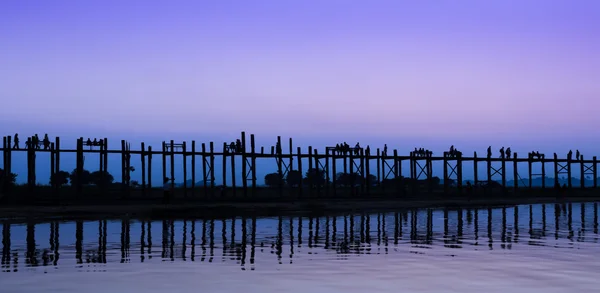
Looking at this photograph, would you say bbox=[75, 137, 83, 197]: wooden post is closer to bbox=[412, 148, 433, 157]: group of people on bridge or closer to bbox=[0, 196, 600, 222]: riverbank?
bbox=[0, 196, 600, 222]: riverbank

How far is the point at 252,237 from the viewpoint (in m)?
23.4

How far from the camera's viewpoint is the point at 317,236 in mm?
23797

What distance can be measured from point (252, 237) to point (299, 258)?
6.01 m

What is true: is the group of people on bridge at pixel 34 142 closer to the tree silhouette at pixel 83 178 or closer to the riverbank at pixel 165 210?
the riverbank at pixel 165 210

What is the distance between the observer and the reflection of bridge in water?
18.1 m

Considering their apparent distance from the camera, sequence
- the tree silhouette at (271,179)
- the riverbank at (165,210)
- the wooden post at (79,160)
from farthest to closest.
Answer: the tree silhouette at (271,179), the wooden post at (79,160), the riverbank at (165,210)

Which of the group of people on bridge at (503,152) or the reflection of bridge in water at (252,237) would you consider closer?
the reflection of bridge in water at (252,237)

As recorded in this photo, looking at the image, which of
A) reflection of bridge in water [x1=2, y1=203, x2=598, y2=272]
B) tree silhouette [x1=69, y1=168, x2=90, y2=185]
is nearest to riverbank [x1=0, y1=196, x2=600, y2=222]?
reflection of bridge in water [x1=2, y1=203, x2=598, y2=272]

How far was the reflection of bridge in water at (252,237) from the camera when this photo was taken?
1814 cm

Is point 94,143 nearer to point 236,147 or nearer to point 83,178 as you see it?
point 236,147

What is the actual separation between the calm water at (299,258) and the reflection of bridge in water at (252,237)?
0.03 meters

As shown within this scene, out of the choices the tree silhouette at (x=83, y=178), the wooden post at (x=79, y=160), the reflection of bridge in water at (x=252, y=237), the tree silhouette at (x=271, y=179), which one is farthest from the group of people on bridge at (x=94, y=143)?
the tree silhouette at (x=271, y=179)

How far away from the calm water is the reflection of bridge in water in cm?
3

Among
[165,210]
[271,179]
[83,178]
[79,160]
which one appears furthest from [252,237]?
[271,179]
